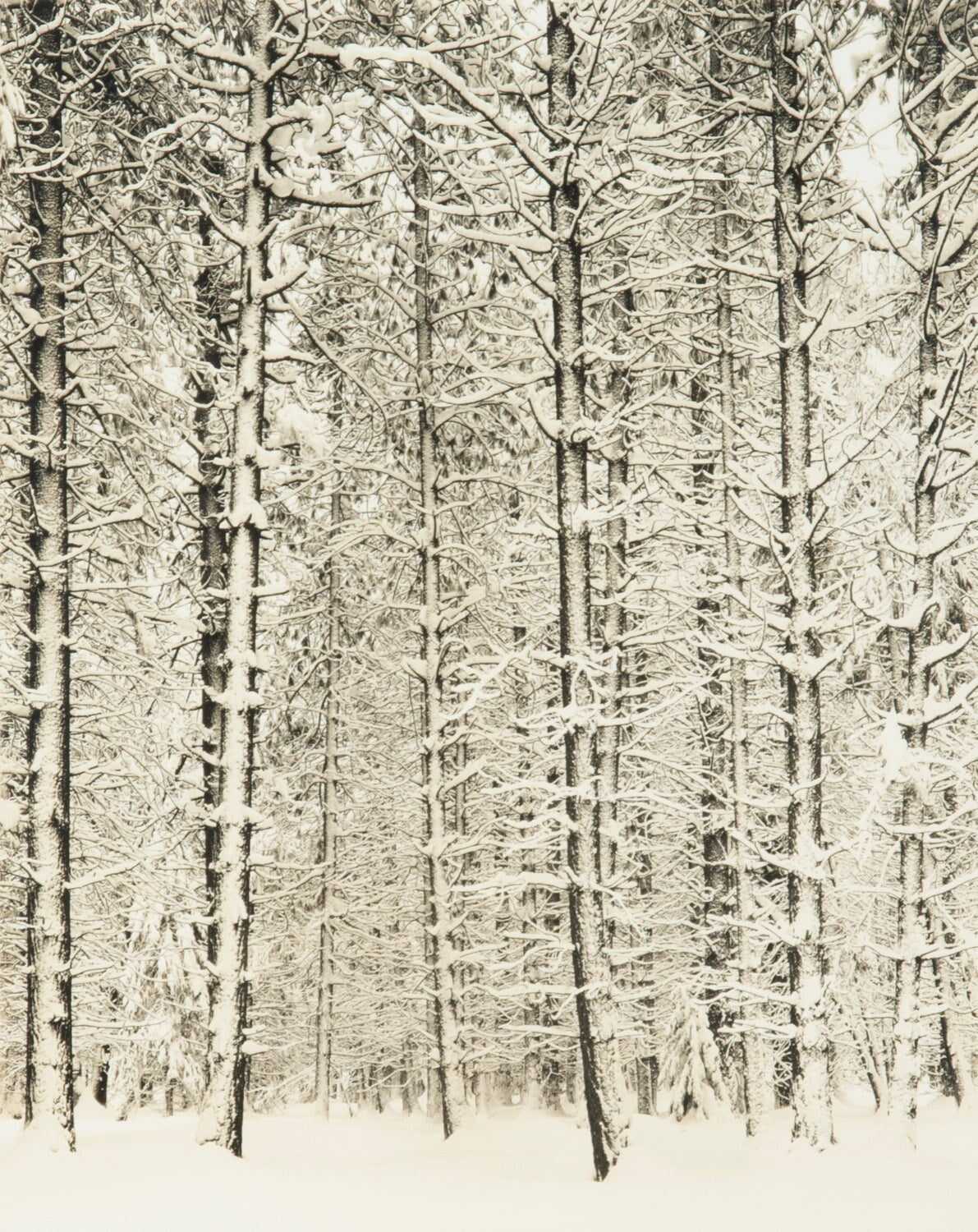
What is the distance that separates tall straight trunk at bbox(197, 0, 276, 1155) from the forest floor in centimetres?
60

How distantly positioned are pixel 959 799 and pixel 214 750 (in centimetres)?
889

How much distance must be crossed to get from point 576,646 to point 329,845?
987cm

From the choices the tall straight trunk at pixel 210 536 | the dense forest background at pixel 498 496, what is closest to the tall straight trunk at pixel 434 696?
the dense forest background at pixel 498 496

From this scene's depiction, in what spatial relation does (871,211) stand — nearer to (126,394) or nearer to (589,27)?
(589,27)

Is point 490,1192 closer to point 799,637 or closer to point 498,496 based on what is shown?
point 799,637

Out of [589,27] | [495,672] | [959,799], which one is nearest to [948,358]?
[589,27]

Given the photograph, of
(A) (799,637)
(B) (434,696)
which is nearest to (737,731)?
(B) (434,696)

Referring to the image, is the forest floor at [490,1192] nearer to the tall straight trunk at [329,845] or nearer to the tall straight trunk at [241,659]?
the tall straight trunk at [241,659]

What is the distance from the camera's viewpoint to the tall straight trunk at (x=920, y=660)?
7797 mm

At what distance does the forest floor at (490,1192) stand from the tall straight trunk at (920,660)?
25.6 inches

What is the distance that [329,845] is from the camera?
1695 cm

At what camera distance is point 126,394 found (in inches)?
435

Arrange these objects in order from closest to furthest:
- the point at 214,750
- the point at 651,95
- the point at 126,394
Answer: the point at 651,95 → the point at 126,394 → the point at 214,750

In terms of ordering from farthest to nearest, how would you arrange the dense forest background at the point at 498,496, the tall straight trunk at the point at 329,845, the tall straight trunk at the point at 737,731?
the tall straight trunk at the point at 329,845
the tall straight trunk at the point at 737,731
the dense forest background at the point at 498,496
